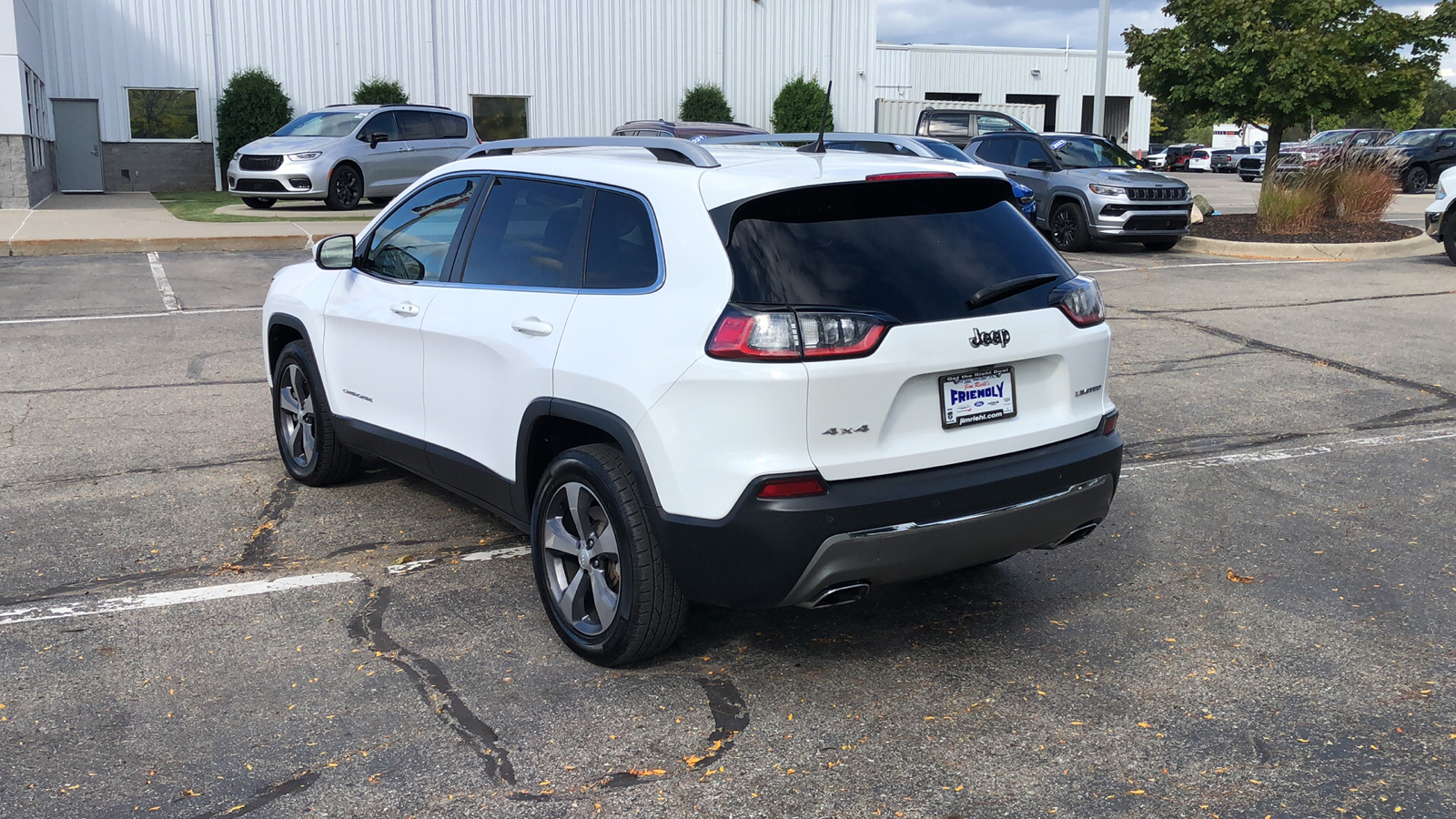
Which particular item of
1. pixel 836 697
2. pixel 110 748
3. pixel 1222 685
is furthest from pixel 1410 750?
pixel 110 748

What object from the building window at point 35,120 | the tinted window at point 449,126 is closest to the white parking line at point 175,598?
the tinted window at point 449,126

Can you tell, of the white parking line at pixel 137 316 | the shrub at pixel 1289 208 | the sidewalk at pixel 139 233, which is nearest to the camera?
the white parking line at pixel 137 316

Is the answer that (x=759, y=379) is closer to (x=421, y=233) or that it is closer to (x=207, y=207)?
(x=421, y=233)

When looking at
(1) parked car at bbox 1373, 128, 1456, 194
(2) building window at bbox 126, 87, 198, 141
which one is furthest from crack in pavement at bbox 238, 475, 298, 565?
(1) parked car at bbox 1373, 128, 1456, 194

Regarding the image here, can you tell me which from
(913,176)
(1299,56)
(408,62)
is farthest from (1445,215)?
(408,62)

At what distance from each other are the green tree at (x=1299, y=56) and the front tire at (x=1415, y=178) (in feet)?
50.2

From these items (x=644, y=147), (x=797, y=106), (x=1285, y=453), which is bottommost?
(x=1285, y=453)

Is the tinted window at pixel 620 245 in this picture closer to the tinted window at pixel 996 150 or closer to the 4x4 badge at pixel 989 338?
the 4x4 badge at pixel 989 338

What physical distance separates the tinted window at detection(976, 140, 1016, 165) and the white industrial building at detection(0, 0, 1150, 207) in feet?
53.2

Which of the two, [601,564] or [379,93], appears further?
[379,93]

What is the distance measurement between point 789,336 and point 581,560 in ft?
3.75

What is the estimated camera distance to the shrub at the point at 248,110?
1191 inches

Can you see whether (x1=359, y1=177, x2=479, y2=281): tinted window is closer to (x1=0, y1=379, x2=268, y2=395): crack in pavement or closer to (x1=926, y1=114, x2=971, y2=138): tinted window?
(x1=0, y1=379, x2=268, y2=395): crack in pavement

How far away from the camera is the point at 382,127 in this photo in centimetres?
2239
